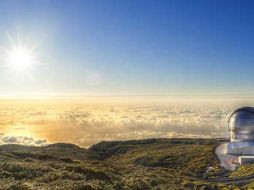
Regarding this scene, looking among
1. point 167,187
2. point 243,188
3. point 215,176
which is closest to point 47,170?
point 167,187

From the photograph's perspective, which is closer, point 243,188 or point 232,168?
point 243,188

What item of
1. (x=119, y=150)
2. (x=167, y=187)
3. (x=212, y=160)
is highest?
(x=167, y=187)

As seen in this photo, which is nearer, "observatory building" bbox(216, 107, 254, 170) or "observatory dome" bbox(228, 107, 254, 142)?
"observatory building" bbox(216, 107, 254, 170)

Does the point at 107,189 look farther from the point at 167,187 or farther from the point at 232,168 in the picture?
the point at 232,168

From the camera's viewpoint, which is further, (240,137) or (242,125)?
(240,137)

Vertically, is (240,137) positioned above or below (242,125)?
below

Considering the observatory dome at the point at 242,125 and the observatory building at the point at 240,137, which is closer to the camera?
the observatory building at the point at 240,137
